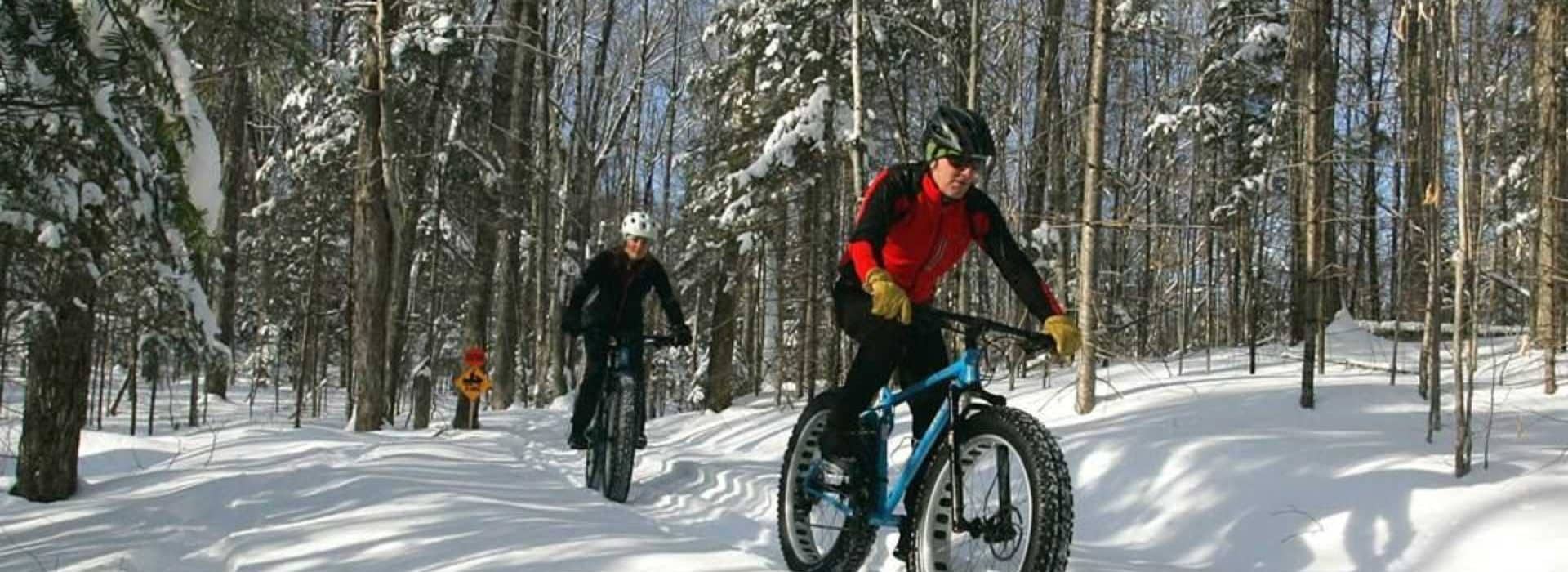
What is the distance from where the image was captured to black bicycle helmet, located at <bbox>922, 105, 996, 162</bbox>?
3.72 m

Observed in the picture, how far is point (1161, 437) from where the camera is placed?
7.25 m

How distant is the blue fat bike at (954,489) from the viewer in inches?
121

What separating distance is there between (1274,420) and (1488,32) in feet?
9.22

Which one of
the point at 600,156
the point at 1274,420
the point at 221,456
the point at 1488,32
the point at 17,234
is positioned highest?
the point at 600,156

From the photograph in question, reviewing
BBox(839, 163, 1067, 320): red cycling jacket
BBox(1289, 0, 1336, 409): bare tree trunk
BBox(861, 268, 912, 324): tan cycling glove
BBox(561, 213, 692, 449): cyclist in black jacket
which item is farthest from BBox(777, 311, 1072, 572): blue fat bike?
BBox(1289, 0, 1336, 409): bare tree trunk

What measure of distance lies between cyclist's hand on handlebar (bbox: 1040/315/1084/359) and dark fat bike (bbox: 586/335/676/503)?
3.47m

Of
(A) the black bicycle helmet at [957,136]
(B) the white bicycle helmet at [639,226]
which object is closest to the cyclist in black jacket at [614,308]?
(B) the white bicycle helmet at [639,226]

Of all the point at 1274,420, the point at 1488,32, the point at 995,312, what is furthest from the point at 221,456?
the point at 995,312

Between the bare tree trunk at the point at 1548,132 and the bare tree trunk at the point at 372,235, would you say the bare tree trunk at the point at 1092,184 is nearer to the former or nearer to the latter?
the bare tree trunk at the point at 1548,132

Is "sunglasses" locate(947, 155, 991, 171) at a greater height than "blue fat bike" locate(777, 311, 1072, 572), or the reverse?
"sunglasses" locate(947, 155, 991, 171)

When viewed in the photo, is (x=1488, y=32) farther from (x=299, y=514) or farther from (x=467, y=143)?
(x=467, y=143)

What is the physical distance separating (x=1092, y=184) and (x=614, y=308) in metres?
4.15

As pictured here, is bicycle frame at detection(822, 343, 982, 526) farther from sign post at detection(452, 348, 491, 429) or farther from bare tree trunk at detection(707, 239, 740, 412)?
bare tree trunk at detection(707, 239, 740, 412)

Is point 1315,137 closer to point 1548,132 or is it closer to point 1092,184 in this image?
point 1092,184
